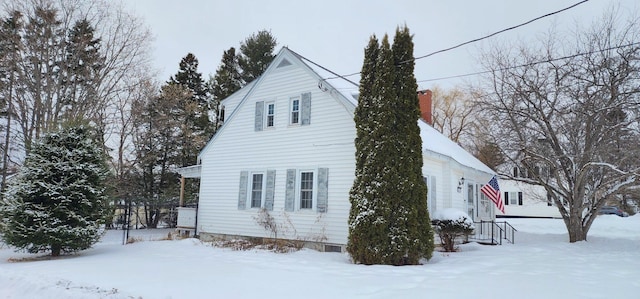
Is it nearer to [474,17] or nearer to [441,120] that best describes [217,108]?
[441,120]

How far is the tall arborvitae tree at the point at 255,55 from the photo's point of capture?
30578mm

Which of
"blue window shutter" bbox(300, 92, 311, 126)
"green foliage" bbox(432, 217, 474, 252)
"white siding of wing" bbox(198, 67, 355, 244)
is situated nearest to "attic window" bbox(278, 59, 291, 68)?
"white siding of wing" bbox(198, 67, 355, 244)

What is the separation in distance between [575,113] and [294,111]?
9854 millimetres

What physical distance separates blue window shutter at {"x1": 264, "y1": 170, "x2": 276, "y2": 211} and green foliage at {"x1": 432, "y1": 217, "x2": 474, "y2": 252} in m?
5.21

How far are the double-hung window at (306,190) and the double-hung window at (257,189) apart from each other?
170 cm

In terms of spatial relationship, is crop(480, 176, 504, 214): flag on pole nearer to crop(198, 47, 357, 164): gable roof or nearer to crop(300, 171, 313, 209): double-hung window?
crop(198, 47, 357, 164): gable roof

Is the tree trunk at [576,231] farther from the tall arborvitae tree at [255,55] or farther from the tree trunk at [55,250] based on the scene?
the tall arborvitae tree at [255,55]

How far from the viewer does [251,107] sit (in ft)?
49.1

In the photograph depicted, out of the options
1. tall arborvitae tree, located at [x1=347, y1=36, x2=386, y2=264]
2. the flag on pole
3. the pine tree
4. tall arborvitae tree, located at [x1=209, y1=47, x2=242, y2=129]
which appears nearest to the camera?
tall arborvitae tree, located at [x1=347, y1=36, x2=386, y2=264]

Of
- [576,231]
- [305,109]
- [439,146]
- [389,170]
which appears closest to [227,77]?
[305,109]

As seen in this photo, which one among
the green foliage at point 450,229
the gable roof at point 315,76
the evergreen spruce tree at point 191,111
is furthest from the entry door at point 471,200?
the evergreen spruce tree at point 191,111

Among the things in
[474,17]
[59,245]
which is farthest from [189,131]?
[474,17]

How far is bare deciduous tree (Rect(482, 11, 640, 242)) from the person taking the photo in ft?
45.5

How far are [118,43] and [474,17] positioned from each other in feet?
56.8
